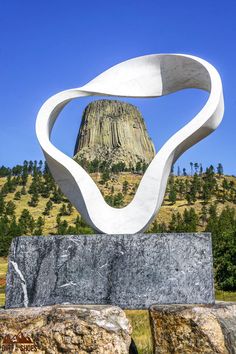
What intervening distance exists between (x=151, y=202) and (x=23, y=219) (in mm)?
57913

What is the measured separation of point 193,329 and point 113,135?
161 m

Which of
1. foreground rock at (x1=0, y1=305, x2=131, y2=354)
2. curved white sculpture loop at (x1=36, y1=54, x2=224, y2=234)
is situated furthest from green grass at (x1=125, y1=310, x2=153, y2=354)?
curved white sculpture loop at (x1=36, y1=54, x2=224, y2=234)

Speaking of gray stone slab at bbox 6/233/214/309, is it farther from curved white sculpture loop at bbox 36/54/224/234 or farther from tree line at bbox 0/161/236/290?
tree line at bbox 0/161/236/290

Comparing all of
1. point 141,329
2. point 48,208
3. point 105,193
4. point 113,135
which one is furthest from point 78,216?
point 113,135

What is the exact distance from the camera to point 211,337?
524cm

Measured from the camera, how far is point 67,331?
5.17 metres

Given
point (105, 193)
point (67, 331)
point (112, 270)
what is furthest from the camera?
point (105, 193)

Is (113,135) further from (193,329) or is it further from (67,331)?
(67,331)

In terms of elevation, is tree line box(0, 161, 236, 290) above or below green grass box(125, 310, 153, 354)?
above

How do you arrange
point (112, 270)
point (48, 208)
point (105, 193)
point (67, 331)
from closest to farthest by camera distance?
point (67, 331)
point (112, 270)
point (48, 208)
point (105, 193)

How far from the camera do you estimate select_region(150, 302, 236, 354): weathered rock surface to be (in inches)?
207

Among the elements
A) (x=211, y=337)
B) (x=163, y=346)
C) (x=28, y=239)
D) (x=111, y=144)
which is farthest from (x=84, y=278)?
(x=111, y=144)

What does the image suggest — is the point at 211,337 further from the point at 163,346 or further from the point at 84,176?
the point at 84,176

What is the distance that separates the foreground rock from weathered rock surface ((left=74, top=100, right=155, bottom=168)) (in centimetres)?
14728
